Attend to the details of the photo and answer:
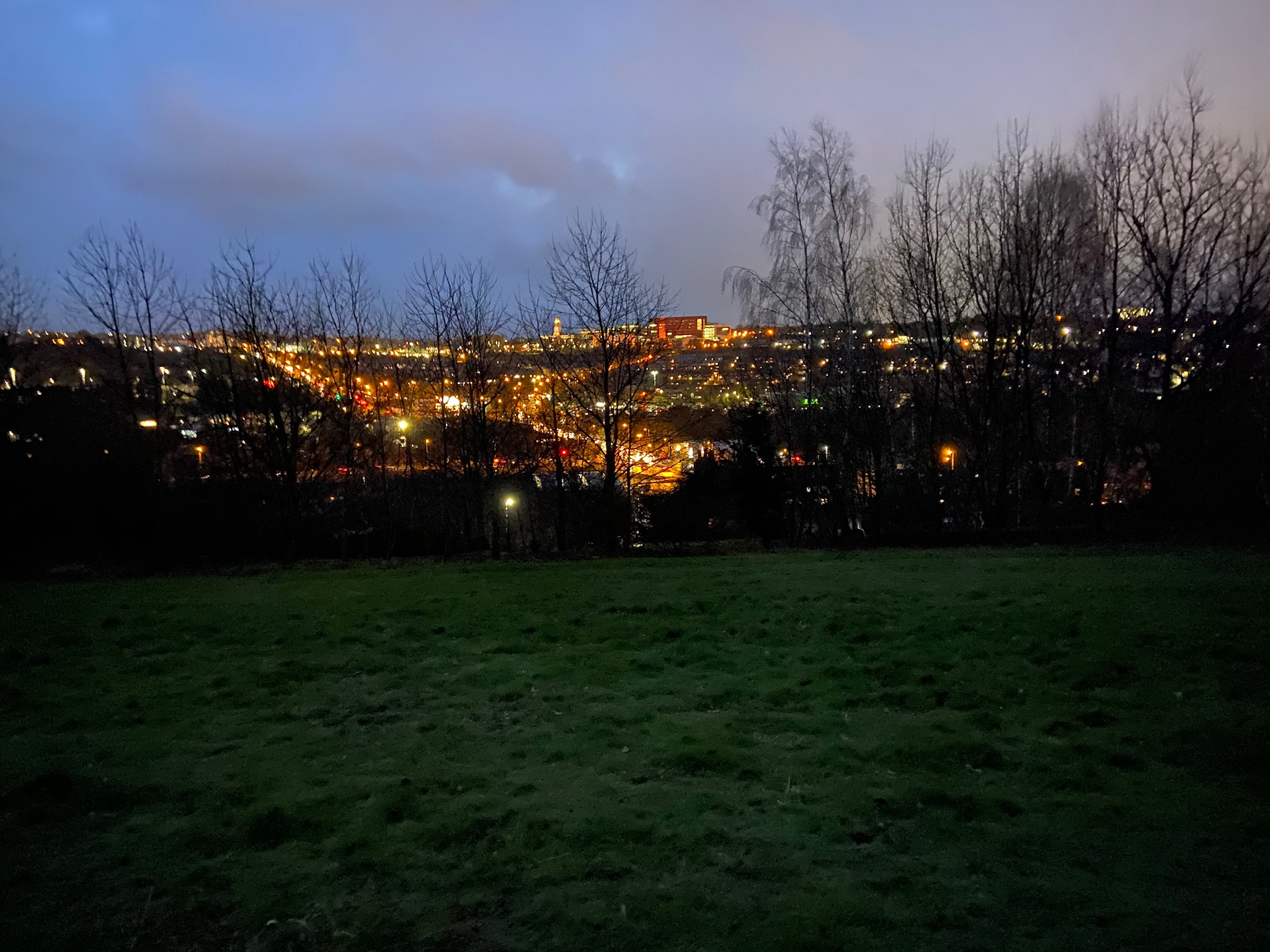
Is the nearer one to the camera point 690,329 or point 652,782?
point 652,782

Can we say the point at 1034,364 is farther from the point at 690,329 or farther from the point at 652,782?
the point at 652,782

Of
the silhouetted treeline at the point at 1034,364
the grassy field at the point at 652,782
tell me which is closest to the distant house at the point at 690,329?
the silhouetted treeline at the point at 1034,364

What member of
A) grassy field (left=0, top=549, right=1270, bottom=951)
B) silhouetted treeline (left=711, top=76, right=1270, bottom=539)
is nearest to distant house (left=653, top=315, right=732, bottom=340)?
silhouetted treeline (left=711, top=76, right=1270, bottom=539)

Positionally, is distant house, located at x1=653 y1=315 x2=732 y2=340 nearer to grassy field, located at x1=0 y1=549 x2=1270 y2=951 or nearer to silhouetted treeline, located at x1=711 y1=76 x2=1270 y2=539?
silhouetted treeline, located at x1=711 y1=76 x2=1270 y2=539

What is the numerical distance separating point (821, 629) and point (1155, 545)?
11111 mm

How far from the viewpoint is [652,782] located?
3.80m

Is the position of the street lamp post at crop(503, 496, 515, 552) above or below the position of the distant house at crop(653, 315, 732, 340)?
below

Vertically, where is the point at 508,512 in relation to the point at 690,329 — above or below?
below

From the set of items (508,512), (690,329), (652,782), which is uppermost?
(690,329)

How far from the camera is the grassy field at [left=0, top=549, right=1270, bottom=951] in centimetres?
269

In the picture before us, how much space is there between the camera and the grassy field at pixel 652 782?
2.69m

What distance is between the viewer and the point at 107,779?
388 cm

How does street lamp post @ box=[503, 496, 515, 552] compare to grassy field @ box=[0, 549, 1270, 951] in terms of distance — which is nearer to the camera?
grassy field @ box=[0, 549, 1270, 951]

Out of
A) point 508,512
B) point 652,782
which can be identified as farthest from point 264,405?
point 652,782
